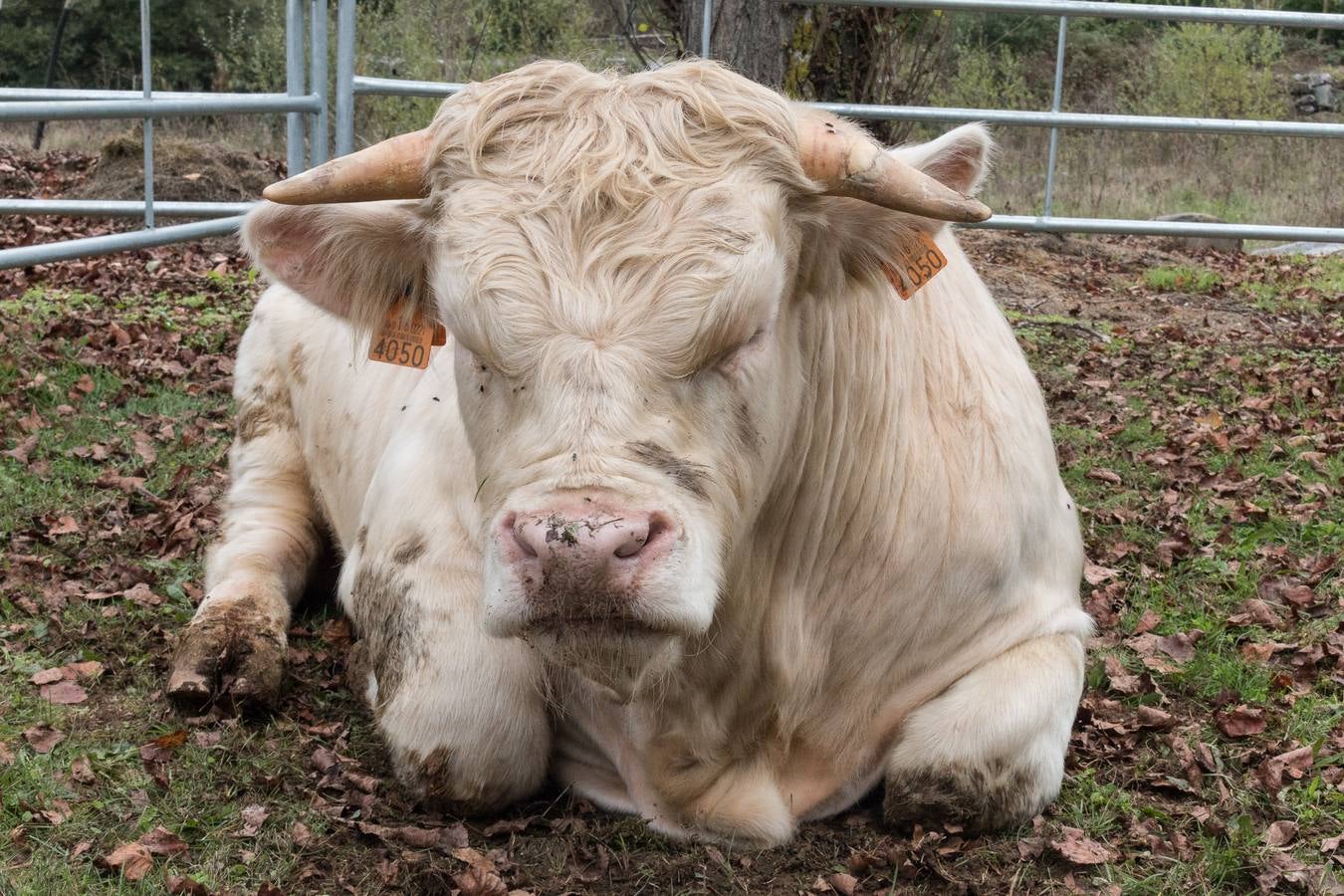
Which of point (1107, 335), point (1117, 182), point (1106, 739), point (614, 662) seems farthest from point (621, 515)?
point (1117, 182)

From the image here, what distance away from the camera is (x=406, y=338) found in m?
Result: 3.58

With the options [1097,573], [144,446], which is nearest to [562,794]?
[1097,573]

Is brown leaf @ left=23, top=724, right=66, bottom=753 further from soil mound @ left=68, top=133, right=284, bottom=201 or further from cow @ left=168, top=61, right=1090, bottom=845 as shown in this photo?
soil mound @ left=68, top=133, right=284, bottom=201

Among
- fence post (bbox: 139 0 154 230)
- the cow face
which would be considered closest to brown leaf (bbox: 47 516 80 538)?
fence post (bbox: 139 0 154 230)

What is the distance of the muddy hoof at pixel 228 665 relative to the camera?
13.1 ft

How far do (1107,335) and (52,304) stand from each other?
6347 millimetres

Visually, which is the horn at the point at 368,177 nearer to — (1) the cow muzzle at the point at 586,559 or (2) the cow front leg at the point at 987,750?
(1) the cow muzzle at the point at 586,559

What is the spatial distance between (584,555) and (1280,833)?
6.17 ft

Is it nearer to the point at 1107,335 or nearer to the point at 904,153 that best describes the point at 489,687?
the point at 904,153

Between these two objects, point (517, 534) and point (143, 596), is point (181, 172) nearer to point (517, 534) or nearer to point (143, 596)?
point (143, 596)

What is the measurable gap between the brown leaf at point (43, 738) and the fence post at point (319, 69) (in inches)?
189

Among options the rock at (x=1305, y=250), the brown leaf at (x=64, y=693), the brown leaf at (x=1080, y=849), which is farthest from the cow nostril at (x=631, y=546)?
the rock at (x=1305, y=250)

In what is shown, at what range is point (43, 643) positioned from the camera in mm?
4453

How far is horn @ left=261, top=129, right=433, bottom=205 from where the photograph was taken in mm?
3223
